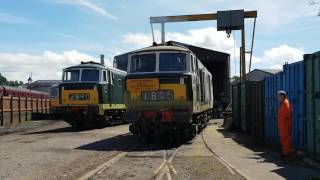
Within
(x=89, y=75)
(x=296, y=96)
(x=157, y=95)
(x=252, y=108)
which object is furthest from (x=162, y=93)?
(x=89, y=75)

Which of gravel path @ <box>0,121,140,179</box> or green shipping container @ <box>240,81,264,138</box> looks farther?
green shipping container @ <box>240,81,264,138</box>

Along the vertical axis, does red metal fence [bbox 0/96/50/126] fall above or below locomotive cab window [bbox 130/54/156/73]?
below

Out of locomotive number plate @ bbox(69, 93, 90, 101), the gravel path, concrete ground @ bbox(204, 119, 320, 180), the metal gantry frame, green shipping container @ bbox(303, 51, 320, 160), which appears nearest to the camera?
concrete ground @ bbox(204, 119, 320, 180)

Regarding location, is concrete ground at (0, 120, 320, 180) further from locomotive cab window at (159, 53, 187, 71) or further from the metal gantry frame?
the metal gantry frame

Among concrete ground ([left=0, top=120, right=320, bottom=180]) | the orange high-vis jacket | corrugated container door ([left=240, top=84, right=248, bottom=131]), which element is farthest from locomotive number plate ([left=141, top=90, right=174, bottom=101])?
corrugated container door ([left=240, top=84, right=248, bottom=131])

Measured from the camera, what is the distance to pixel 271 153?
48.8 ft

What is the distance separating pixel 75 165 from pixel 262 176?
4.41 m

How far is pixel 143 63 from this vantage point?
60.1ft

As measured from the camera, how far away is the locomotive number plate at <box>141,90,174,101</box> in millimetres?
17609

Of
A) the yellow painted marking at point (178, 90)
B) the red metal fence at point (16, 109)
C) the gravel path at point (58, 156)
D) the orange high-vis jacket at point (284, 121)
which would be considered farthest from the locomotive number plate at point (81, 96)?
the orange high-vis jacket at point (284, 121)

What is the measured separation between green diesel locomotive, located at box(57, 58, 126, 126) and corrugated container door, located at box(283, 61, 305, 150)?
12.9 meters

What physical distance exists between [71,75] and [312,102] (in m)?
16.4

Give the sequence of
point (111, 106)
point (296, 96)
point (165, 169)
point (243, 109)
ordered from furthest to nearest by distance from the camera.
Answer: point (111, 106), point (243, 109), point (296, 96), point (165, 169)

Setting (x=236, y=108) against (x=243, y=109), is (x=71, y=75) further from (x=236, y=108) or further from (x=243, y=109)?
(x=243, y=109)
